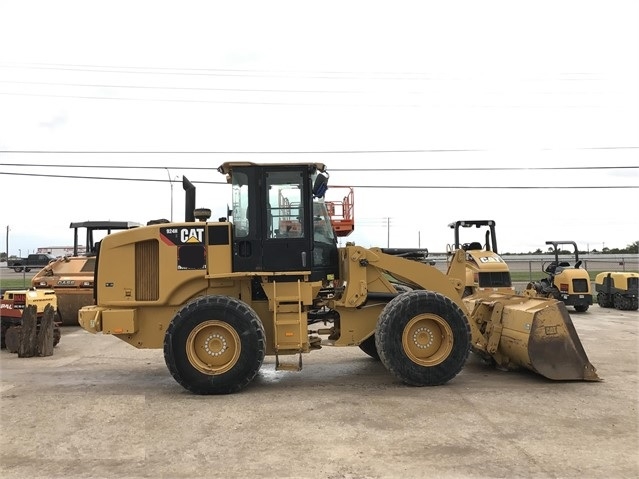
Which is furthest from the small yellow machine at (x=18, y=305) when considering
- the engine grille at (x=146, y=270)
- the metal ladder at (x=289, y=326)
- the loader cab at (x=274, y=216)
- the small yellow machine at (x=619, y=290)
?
the small yellow machine at (x=619, y=290)

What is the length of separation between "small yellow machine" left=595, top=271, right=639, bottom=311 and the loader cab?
46.0 feet

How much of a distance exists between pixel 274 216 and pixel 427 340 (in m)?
2.58

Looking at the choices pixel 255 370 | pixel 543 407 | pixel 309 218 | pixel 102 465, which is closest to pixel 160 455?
pixel 102 465

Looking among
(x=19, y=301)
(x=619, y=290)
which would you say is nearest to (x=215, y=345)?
(x=19, y=301)

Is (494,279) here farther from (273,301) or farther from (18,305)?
(18,305)

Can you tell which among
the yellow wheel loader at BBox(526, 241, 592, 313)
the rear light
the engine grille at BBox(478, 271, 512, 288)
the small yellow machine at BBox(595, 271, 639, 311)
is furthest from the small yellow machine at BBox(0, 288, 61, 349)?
the small yellow machine at BBox(595, 271, 639, 311)

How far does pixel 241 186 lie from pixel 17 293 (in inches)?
228

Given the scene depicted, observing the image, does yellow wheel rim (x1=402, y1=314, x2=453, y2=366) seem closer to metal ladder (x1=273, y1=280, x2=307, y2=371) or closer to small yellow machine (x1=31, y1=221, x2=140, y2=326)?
metal ladder (x1=273, y1=280, x2=307, y2=371)

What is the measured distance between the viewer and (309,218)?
6.98 m

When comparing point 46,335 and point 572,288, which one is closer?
point 46,335

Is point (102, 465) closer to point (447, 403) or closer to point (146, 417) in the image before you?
point (146, 417)

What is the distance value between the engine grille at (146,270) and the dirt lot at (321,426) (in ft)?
4.09

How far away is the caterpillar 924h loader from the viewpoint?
255 inches

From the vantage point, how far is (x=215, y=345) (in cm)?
653
